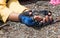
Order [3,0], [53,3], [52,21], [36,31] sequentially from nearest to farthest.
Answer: [36,31]
[52,21]
[3,0]
[53,3]

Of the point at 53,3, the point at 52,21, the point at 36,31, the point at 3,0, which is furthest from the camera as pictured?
the point at 53,3

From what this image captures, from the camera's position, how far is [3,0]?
1.71 m

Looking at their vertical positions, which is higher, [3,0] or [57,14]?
[3,0]

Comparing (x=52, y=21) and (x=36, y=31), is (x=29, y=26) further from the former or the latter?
(x=52, y=21)

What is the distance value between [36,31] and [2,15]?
35 cm

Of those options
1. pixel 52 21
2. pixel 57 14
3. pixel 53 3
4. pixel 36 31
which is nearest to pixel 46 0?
pixel 53 3

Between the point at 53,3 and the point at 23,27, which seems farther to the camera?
the point at 53,3

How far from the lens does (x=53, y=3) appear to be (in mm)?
1965

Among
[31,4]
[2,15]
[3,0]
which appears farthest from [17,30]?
[31,4]

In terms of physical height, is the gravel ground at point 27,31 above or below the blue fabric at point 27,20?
below

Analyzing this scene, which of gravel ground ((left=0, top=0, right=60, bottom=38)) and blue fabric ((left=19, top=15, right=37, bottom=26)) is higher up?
blue fabric ((left=19, top=15, right=37, bottom=26))

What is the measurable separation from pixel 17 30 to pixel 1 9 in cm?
27

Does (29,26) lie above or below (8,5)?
below

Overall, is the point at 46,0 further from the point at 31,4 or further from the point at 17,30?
the point at 17,30
